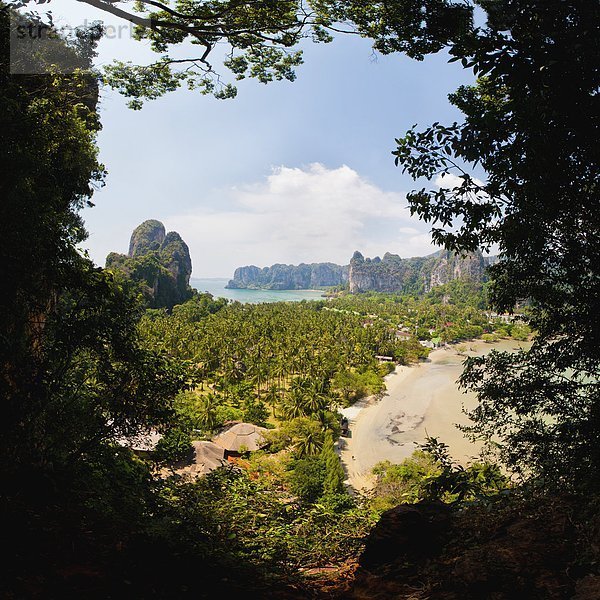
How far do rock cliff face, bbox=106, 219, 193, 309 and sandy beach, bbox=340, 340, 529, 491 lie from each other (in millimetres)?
49864

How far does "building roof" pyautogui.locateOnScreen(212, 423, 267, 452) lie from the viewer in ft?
82.8

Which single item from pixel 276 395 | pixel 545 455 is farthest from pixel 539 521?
pixel 276 395

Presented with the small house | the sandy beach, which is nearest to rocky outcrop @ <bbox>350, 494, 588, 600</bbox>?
the sandy beach

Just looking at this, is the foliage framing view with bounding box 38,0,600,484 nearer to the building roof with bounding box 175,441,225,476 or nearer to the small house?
the building roof with bounding box 175,441,225,476

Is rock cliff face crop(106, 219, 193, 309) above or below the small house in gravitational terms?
above

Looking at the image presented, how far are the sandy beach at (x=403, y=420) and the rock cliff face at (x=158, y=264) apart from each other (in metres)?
49.9

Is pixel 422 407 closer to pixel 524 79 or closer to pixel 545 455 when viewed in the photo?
pixel 545 455

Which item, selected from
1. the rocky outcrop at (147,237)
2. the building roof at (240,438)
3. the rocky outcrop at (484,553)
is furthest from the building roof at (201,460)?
the rocky outcrop at (147,237)

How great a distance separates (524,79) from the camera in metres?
2.83

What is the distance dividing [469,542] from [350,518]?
169 inches

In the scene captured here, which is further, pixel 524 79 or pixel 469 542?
pixel 469 542

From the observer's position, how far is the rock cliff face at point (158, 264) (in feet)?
295

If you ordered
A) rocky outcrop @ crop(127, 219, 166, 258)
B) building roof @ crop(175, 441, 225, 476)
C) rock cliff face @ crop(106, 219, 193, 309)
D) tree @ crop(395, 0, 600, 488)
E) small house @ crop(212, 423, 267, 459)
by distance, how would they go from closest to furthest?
tree @ crop(395, 0, 600, 488) < building roof @ crop(175, 441, 225, 476) < small house @ crop(212, 423, 267, 459) < rock cliff face @ crop(106, 219, 193, 309) < rocky outcrop @ crop(127, 219, 166, 258)

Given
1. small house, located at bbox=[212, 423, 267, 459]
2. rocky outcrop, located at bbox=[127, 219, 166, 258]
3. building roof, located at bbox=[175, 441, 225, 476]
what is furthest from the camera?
rocky outcrop, located at bbox=[127, 219, 166, 258]
